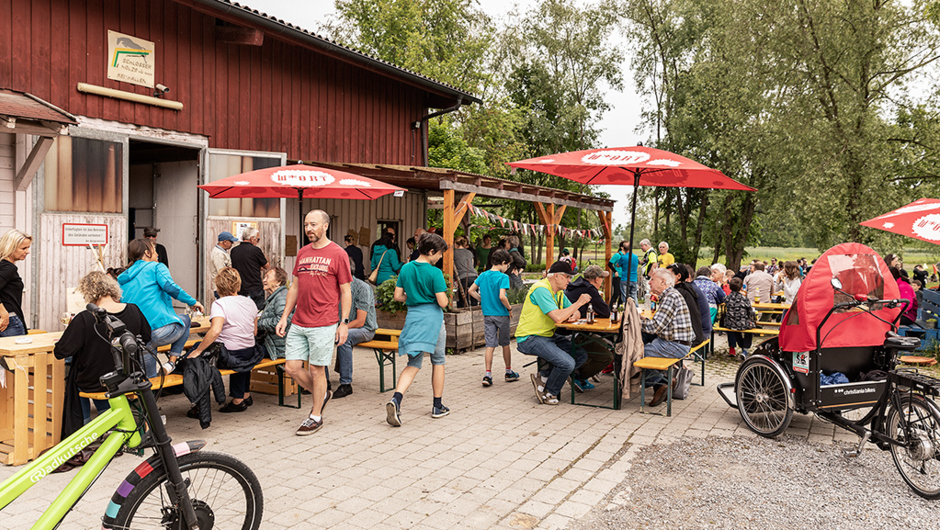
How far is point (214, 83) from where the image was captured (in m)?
10.4

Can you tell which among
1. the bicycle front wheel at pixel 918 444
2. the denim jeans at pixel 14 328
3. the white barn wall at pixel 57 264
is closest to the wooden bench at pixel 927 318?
the bicycle front wheel at pixel 918 444

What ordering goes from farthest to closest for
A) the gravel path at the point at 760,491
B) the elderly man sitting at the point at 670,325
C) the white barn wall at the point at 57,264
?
the white barn wall at the point at 57,264, the elderly man sitting at the point at 670,325, the gravel path at the point at 760,491

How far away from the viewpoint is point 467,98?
16078 mm

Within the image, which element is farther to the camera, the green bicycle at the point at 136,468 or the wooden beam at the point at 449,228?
the wooden beam at the point at 449,228

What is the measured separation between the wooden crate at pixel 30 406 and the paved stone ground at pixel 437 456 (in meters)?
0.19

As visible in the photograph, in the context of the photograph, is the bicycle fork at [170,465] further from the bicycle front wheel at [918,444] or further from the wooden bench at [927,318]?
the wooden bench at [927,318]

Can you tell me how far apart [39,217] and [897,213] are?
9.49 meters

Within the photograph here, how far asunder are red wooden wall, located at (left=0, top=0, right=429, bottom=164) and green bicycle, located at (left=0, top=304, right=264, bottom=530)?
677 centimetres

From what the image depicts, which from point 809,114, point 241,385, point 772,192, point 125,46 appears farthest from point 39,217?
point 772,192

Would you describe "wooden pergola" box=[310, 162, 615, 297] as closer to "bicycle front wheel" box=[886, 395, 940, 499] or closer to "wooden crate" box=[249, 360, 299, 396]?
"wooden crate" box=[249, 360, 299, 396]

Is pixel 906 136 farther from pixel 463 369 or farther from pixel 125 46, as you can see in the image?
pixel 125 46

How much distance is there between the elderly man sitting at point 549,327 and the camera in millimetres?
6773

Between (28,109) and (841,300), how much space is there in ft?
25.6

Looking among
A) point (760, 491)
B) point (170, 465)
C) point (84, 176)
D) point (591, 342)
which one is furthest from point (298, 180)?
point (760, 491)
